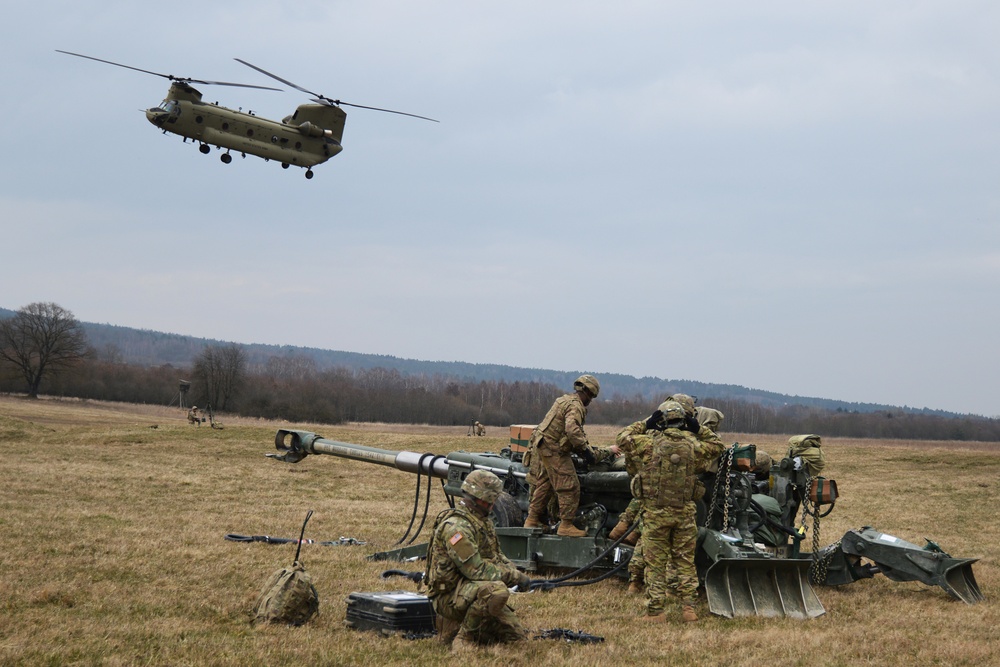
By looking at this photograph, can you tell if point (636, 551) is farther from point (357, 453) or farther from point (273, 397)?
point (273, 397)

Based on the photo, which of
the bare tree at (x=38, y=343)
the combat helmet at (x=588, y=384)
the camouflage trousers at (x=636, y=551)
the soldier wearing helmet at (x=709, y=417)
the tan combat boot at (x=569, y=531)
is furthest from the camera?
the bare tree at (x=38, y=343)

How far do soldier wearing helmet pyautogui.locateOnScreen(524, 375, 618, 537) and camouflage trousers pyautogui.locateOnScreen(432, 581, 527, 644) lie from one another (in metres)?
3.38

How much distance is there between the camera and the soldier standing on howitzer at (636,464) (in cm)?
929

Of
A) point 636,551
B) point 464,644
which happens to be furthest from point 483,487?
point 636,551

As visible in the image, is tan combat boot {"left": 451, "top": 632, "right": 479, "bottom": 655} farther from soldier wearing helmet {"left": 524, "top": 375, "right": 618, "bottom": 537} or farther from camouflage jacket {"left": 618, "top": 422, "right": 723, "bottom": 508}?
soldier wearing helmet {"left": 524, "top": 375, "right": 618, "bottom": 537}

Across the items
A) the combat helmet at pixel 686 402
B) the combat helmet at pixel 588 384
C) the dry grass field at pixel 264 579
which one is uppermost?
the combat helmet at pixel 588 384

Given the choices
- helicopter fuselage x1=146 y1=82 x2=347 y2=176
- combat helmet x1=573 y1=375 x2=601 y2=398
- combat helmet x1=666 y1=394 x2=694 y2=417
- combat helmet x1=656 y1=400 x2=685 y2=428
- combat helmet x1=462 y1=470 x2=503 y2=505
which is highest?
helicopter fuselage x1=146 y1=82 x2=347 y2=176

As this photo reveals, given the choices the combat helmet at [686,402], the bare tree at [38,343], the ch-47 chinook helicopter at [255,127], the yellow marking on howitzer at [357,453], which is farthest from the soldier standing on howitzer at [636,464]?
the bare tree at [38,343]

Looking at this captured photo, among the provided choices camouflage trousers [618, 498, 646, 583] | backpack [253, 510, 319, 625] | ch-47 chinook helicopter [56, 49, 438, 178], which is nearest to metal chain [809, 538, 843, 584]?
camouflage trousers [618, 498, 646, 583]

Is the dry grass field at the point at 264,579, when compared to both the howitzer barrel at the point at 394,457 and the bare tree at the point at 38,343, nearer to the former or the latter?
the howitzer barrel at the point at 394,457

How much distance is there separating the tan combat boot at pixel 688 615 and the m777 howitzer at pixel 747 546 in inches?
6.7

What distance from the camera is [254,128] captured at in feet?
100

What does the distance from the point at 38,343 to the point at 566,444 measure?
243 ft

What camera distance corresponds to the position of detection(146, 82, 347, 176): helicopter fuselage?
2920cm
